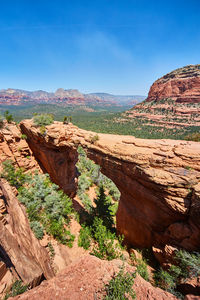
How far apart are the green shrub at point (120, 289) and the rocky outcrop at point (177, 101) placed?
64.9 meters

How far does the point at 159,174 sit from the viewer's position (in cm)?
666

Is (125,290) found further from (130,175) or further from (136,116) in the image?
(136,116)

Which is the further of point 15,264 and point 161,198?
point 161,198

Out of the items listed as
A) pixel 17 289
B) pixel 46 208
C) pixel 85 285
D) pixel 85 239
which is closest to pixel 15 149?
pixel 46 208

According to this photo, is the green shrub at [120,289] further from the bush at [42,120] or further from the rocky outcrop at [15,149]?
the bush at [42,120]

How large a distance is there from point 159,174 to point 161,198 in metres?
1.34

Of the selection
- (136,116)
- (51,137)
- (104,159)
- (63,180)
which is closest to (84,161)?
(63,180)

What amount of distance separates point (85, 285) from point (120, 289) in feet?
4.30

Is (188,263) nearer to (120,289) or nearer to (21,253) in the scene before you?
(120,289)

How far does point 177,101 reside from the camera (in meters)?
74.5

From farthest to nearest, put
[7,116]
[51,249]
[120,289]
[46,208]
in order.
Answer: [7,116]
[46,208]
[51,249]
[120,289]

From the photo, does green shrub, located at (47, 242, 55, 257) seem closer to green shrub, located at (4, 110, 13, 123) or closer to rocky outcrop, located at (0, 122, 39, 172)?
rocky outcrop, located at (0, 122, 39, 172)

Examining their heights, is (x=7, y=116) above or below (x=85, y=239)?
above

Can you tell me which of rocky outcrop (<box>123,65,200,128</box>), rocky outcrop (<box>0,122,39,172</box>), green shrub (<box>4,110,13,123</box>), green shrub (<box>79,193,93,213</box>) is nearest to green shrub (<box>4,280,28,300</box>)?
rocky outcrop (<box>0,122,39,172</box>)
